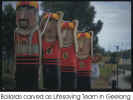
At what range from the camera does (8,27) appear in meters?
3.26

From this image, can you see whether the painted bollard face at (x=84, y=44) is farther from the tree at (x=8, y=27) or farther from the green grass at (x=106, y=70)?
the tree at (x=8, y=27)

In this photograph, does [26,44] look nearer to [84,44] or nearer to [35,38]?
[35,38]

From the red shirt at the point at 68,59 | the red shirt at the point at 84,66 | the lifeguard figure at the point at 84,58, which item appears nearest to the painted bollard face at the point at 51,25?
the red shirt at the point at 68,59

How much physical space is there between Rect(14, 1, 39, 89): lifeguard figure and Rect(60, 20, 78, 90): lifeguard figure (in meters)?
0.43

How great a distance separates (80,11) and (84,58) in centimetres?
76

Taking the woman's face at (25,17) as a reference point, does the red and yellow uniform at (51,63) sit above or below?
below

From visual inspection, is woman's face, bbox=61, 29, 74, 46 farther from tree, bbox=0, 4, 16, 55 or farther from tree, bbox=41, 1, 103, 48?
tree, bbox=0, 4, 16, 55

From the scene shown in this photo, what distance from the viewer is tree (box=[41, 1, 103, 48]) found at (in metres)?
3.30

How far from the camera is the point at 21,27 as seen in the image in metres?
3.31

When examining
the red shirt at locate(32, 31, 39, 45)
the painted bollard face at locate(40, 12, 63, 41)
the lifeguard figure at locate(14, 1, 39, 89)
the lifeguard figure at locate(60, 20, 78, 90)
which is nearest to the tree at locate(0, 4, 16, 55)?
the lifeguard figure at locate(14, 1, 39, 89)

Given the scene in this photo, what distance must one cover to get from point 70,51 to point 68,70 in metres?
0.32

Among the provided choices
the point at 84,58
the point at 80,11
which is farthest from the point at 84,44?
the point at 80,11

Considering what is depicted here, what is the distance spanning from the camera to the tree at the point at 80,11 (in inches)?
130

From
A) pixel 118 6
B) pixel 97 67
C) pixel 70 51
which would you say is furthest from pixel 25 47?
pixel 118 6
